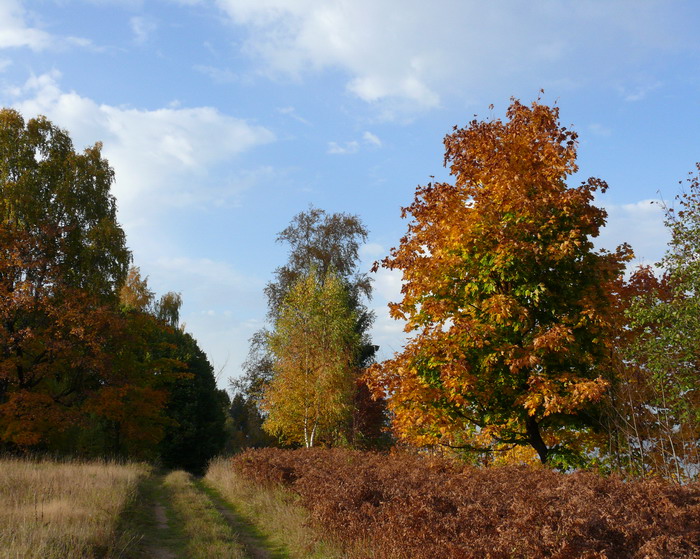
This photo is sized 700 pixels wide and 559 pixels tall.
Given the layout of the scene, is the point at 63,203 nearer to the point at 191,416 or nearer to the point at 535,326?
the point at 191,416

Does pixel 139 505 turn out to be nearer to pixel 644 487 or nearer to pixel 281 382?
pixel 644 487

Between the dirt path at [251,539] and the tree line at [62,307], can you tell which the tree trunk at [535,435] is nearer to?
the dirt path at [251,539]

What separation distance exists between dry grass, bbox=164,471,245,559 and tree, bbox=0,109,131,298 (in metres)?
13.5

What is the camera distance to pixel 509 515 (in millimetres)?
5516

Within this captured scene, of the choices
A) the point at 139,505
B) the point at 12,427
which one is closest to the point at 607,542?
the point at 139,505

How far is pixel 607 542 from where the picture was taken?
4.60 meters

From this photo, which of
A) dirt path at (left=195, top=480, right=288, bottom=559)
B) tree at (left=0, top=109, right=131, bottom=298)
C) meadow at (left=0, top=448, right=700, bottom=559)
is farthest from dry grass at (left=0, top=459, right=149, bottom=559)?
tree at (left=0, top=109, right=131, bottom=298)

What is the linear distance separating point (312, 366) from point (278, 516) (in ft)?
55.4

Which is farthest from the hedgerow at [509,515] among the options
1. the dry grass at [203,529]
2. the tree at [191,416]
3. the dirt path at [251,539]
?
the tree at [191,416]

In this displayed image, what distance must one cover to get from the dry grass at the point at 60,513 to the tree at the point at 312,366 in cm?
1338

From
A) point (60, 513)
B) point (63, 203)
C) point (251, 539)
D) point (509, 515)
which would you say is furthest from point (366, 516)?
point (63, 203)

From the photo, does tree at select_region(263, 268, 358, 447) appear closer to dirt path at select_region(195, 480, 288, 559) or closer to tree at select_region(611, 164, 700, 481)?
dirt path at select_region(195, 480, 288, 559)

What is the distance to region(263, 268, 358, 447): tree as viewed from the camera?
90.8 ft

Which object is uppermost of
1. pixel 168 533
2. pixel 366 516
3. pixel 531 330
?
pixel 531 330
